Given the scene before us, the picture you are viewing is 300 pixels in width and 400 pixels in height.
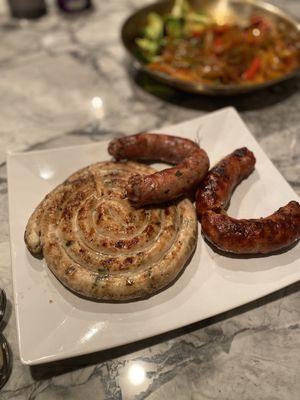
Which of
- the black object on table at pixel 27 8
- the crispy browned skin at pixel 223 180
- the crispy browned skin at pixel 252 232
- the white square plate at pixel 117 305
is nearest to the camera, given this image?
the white square plate at pixel 117 305

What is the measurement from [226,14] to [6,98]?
86.4 inches

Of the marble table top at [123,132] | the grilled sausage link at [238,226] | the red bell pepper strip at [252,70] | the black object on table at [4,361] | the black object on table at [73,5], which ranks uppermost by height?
the red bell pepper strip at [252,70]

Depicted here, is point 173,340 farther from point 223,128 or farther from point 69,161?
point 223,128

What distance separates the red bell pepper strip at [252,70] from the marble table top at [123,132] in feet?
0.53

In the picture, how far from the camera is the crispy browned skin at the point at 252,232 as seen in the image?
A: 1.90m

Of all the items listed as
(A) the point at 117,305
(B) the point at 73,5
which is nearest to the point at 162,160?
(A) the point at 117,305

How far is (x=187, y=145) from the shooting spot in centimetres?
227

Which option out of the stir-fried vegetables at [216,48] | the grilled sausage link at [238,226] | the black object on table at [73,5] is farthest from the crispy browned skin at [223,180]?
the black object on table at [73,5]

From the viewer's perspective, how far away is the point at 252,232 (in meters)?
1.90

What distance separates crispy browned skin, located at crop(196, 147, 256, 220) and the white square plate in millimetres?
118

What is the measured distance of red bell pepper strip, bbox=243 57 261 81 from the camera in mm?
3154

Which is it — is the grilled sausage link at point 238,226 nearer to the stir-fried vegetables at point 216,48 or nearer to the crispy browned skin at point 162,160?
the crispy browned skin at point 162,160

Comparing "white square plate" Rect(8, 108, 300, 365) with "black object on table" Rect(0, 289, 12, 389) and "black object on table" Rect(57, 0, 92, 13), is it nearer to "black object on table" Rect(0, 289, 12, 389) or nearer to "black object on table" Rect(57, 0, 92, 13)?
"black object on table" Rect(0, 289, 12, 389)

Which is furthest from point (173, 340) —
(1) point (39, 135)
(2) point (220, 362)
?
(1) point (39, 135)
